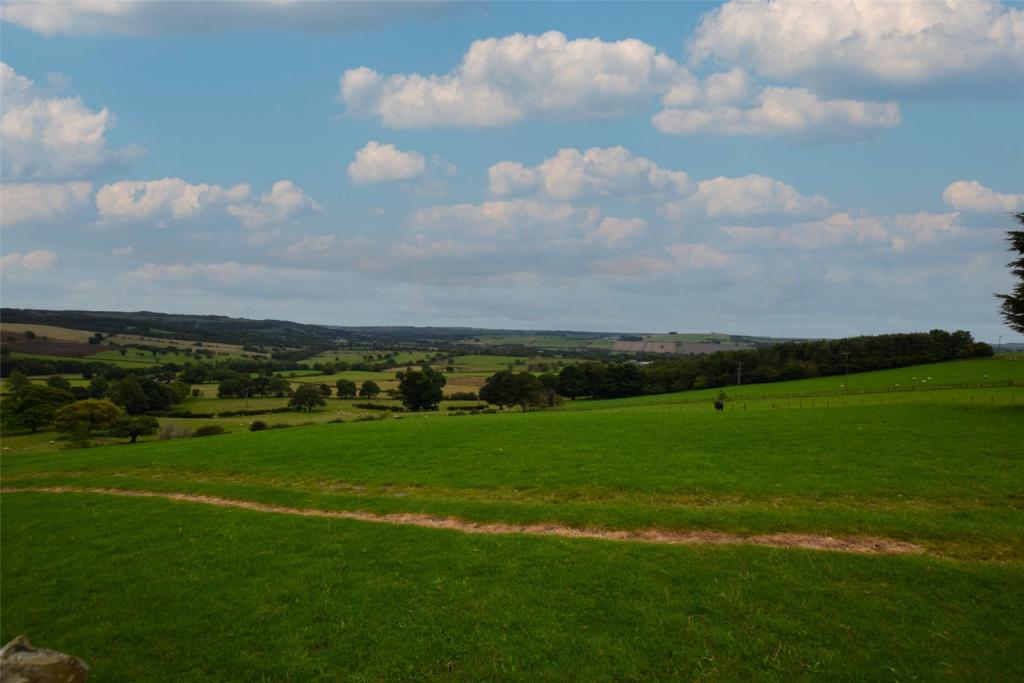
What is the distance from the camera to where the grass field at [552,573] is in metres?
11.0

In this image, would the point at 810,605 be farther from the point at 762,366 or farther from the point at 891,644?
the point at 762,366

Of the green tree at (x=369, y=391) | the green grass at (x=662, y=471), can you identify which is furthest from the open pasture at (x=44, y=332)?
→ the green grass at (x=662, y=471)

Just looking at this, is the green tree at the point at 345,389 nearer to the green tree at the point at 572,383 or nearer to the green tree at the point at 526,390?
Result: the green tree at the point at 526,390

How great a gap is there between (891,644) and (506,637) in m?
8.14

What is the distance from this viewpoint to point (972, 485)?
20500 millimetres

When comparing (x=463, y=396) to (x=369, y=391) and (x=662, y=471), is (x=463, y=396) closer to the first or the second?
(x=369, y=391)

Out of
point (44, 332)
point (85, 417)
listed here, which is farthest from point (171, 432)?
point (44, 332)

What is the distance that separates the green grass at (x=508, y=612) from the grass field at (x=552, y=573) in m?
0.06

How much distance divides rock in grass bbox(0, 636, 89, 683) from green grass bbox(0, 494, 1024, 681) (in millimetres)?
1209

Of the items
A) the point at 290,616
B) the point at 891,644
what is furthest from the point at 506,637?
the point at 891,644

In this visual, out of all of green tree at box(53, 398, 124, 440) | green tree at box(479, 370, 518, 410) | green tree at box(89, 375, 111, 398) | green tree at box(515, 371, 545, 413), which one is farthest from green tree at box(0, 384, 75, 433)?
green tree at box(515, 371, 545, 413)

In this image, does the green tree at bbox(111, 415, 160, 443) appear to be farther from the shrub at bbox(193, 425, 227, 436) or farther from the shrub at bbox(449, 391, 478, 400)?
the shrub at bbox(449, 391, 478, 400)

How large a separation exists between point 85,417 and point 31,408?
51.4 ft

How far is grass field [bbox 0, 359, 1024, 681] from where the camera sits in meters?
11.0
